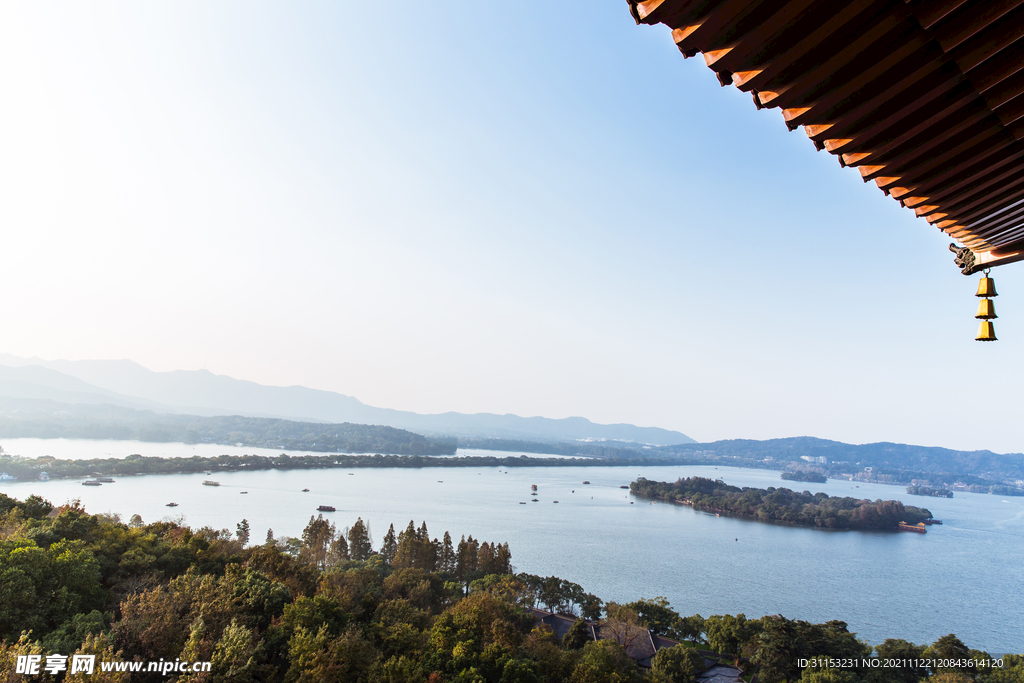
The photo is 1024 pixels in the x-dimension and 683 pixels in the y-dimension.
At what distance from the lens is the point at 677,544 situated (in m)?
36.4

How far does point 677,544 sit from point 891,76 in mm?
40002

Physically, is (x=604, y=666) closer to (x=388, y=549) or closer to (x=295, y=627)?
(x=295, y=627)

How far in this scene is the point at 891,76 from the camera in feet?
3.95

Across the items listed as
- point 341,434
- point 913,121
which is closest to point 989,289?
point 913,121

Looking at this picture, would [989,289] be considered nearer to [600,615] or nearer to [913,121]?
[913,121]

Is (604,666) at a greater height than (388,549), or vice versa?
(604,666)

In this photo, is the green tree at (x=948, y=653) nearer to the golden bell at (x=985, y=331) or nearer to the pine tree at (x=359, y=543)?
the golden bell at (x=985, y=331)

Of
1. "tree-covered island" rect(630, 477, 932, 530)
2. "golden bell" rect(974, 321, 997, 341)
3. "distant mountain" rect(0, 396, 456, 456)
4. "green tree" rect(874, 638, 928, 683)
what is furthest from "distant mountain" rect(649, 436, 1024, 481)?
"golden bell" rect(974, 321, 997, 341)

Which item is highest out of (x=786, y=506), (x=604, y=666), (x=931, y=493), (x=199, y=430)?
(x=604, y=666)

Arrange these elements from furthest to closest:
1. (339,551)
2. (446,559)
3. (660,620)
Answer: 1. (339,551)
2. (446,559)
3. (660,620)

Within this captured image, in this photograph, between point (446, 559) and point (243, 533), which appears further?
point (243, 533)

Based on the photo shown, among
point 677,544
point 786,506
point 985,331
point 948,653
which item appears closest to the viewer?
point 985,331

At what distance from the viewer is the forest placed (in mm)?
7230

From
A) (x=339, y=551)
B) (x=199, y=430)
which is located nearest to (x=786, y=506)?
(x=339, y=551)
